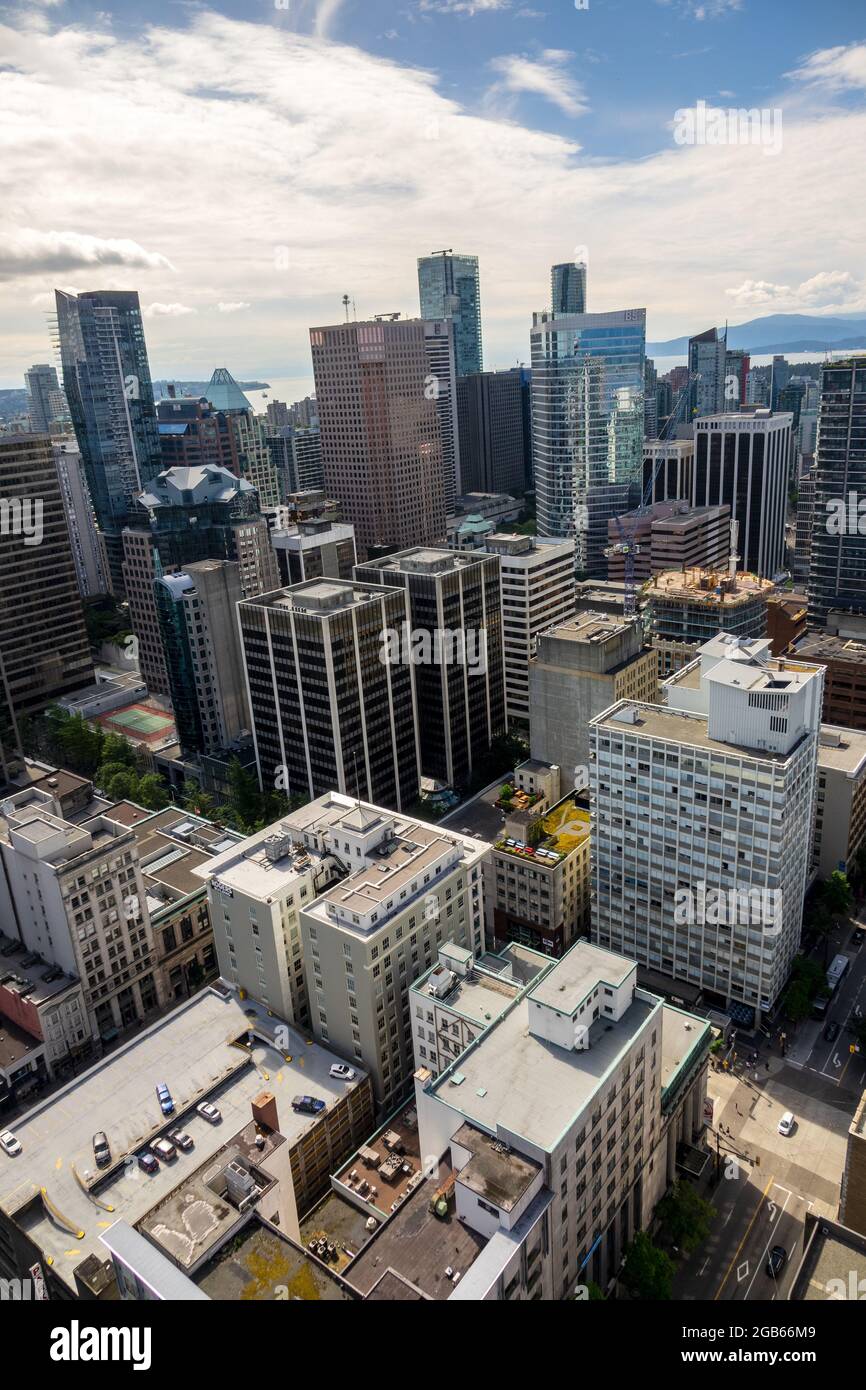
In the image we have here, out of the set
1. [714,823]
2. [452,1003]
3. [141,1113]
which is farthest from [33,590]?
[714,823]

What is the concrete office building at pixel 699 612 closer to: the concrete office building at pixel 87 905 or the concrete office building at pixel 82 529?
the concrete office building at pixel 87 905

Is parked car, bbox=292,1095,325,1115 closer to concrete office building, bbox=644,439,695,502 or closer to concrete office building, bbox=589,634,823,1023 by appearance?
concrete office building, bbox=589,634,823,1023

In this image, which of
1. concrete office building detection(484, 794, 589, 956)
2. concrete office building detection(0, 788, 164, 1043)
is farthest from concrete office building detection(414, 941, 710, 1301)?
concrete office building detection(0, 788, 164, 1043)

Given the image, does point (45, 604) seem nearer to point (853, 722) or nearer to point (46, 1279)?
point (46, 1279)

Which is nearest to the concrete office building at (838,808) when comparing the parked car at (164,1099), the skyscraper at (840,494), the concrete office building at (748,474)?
the skyscraper at (840,494)

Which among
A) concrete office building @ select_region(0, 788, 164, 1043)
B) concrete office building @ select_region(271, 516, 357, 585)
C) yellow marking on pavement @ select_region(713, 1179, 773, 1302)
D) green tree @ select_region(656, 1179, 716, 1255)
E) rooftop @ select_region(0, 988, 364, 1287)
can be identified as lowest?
yellow marking on pavement @ select_region(713, 1179, 773, 1302)

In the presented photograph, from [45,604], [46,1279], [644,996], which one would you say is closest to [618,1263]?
[644,996]
